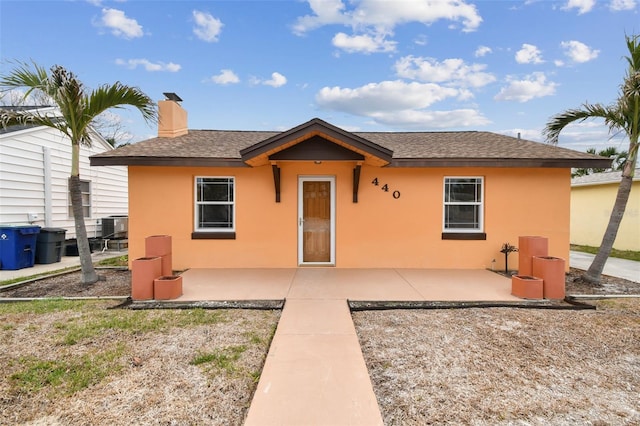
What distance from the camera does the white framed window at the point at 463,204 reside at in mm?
8359

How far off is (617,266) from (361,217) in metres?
7.87

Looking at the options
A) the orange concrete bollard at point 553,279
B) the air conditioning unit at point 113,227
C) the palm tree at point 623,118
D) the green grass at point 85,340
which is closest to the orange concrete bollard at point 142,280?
the green grass at point 85,340

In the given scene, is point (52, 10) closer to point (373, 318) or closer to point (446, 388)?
point (373, 318)

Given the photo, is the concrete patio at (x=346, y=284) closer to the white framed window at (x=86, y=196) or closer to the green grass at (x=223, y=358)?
the green grass at (x=223, y=358)

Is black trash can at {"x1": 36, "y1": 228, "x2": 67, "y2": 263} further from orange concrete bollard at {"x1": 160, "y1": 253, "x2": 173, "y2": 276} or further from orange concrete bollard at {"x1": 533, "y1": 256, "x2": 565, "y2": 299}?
orange concrete bollard at {"x1": 533, "y1": 256, "x2": 565, "y2": 299}

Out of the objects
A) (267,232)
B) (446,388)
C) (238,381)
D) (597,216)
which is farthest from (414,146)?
(597,216)

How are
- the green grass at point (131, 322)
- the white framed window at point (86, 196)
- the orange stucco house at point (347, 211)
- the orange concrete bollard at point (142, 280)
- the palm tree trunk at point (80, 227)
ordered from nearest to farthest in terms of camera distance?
the green grass at point (131, 322) → the orange concrete bollard at point (142, 280) → the palm tree trunk at point (80, 227) → the orange stucco house at point (347, 211) → the white framed window at point (86, 196)

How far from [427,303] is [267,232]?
14.5 ft

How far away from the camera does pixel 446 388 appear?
3.06m

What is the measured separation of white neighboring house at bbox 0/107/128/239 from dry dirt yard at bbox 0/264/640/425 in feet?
20.1

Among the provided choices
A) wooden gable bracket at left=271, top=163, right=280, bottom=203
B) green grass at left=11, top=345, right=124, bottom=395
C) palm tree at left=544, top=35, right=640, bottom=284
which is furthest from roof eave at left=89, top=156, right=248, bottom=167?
palm tree at left=544, top=35, right=640, bottom=284

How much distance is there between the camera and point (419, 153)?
320 inches

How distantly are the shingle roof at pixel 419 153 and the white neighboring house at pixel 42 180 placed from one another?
245cm

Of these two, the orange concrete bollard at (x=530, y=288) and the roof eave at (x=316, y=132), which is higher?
the roof eave at (x=316, y=132)
